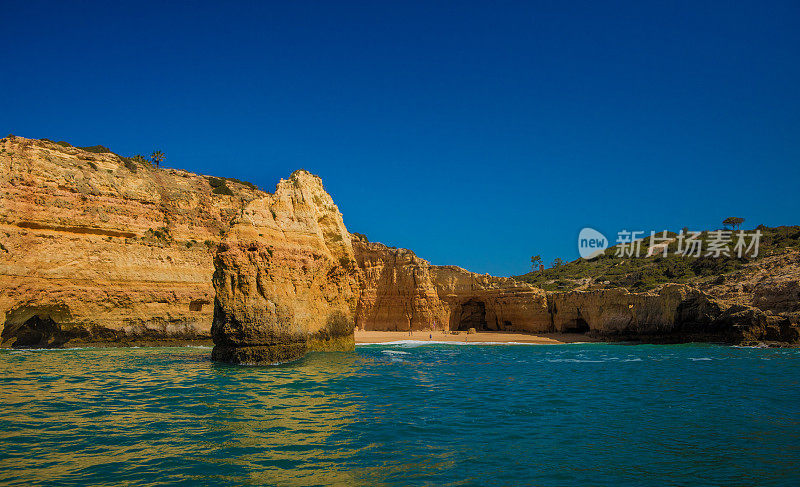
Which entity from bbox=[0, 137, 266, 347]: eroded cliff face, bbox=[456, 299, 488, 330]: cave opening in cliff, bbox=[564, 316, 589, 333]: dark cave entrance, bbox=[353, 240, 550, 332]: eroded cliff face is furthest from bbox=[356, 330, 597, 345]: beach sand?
bbox=[0, 137, 266, 347]: eroded cliff face

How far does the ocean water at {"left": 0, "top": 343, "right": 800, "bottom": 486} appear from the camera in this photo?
614 centimetres

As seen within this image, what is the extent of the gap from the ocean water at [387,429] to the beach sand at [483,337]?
26.6m

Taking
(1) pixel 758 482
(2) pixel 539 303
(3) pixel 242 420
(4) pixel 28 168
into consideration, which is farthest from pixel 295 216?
(2) pixel 539 303

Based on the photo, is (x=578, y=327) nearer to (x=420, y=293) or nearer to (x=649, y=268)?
(x=420, y=293)


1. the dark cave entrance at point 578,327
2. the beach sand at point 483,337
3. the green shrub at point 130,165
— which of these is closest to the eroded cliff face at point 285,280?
the beach sand at point 483,337

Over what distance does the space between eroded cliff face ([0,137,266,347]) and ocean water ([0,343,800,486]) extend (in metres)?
15.4

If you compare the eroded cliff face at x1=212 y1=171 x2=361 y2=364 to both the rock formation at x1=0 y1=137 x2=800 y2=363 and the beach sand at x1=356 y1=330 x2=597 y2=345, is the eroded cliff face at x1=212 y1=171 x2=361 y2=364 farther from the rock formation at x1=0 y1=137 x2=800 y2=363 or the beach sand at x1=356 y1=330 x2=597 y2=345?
the beach sand at x1=356 y1=330 x2=597 y2=345

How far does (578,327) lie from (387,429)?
4115cm

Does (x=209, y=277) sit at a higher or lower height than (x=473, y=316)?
higher

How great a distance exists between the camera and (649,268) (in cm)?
6656

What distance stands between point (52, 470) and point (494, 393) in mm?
9526

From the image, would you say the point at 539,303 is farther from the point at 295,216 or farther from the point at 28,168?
the point at 28,168

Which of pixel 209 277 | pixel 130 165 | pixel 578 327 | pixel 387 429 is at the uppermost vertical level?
pixel 130 165

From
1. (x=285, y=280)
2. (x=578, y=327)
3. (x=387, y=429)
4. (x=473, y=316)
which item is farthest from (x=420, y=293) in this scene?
(x=387, y=429)
